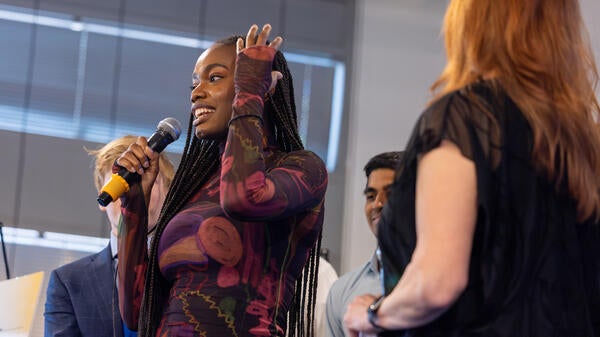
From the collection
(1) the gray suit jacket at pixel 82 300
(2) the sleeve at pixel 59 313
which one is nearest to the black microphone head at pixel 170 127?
(1) the gray suit jacket at pixel 82 300

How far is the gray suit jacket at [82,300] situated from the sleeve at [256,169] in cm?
142

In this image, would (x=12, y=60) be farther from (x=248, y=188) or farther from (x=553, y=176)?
(x=553, y=176)

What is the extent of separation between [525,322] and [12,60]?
509 cm

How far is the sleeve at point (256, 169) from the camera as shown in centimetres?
168

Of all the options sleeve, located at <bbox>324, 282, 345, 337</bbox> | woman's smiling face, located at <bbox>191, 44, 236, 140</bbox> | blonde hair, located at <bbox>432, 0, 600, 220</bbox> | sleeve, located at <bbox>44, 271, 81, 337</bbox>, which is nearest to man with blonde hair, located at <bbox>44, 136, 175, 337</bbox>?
sleeve, located at <bbox>44, 271, 81, 337</bbox>

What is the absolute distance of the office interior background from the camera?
5.59 m

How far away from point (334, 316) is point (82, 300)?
92 cm

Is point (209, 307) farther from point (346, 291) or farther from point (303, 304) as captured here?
point (346, 291)

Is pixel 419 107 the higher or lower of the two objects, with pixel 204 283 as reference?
higher

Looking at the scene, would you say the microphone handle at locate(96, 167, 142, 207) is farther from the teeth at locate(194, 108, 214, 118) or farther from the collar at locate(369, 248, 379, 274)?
the collar at locate(369, 248, 379, 274)

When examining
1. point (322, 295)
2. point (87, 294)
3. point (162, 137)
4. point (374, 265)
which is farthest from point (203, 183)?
point (322, 295)

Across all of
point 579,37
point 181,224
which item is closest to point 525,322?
point 579,37

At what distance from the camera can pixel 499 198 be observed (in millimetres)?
1221

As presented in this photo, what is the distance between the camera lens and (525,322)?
1204mm
